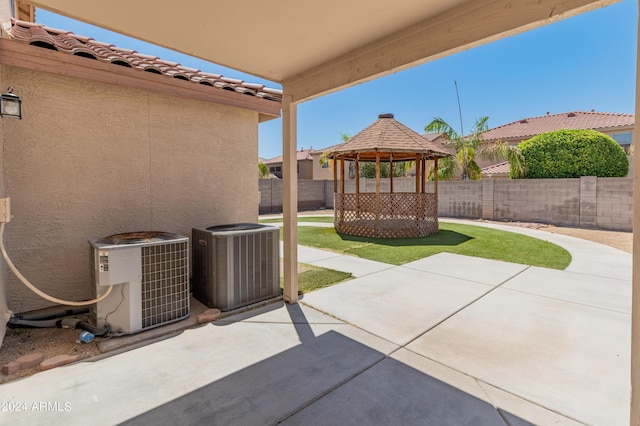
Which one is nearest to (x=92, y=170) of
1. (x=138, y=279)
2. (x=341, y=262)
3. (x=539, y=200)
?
(x=138, y=279)

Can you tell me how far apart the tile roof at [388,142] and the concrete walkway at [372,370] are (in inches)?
241

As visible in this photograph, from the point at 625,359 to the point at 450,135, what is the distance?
14.5 m

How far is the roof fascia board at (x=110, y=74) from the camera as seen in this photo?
3.13m

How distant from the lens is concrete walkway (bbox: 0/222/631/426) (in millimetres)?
2146

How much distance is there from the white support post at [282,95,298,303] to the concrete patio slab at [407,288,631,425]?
5.93ft

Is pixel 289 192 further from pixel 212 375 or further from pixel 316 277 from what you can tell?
pixel 212 375

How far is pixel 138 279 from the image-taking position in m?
3.15

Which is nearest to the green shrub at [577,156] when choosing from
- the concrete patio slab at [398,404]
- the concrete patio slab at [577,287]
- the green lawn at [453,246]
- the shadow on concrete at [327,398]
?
the green lawn at [453,246]

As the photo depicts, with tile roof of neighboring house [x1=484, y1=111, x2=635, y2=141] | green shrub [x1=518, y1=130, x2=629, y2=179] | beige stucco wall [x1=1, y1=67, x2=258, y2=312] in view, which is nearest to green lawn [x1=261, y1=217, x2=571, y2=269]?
beige stucco wall [x1=1, y1=67, x2=258, y2=312]

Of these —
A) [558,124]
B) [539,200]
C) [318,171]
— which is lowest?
[539,200]

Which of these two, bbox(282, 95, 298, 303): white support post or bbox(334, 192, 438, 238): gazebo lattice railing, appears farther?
bbox(334, 192, 438, 238): gazebo lattice railing

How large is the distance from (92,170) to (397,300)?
166 inches

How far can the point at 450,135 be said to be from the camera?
15836mm

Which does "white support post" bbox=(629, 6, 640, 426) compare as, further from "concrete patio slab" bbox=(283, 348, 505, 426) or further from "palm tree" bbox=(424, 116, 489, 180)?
"palm tree" bbox=(424, 116, 489, 180)
